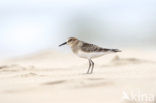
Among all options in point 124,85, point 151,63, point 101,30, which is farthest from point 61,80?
point 101,30

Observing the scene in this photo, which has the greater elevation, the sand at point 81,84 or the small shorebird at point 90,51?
the small shorebird at point 90,51

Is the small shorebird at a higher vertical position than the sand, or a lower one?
higher

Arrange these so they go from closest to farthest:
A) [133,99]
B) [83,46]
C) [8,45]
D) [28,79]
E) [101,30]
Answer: [133,99] → [28,79] → [83,46] → [8,45] → [101,30]

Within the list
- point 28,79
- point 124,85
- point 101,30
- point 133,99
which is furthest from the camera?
point 101,30

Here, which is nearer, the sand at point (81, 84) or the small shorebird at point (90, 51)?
the sand at point (81, 84)

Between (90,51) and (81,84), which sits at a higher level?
(90,51)

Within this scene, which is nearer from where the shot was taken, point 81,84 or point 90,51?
point 81,84

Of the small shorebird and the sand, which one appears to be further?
the small shorebird

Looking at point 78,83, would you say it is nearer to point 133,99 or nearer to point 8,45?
point 133,99

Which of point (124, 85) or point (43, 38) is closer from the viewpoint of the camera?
point (124, 85)

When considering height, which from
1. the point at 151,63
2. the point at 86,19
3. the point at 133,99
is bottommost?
the point at 133,99

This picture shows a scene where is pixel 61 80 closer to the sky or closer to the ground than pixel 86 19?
closer to the ground
